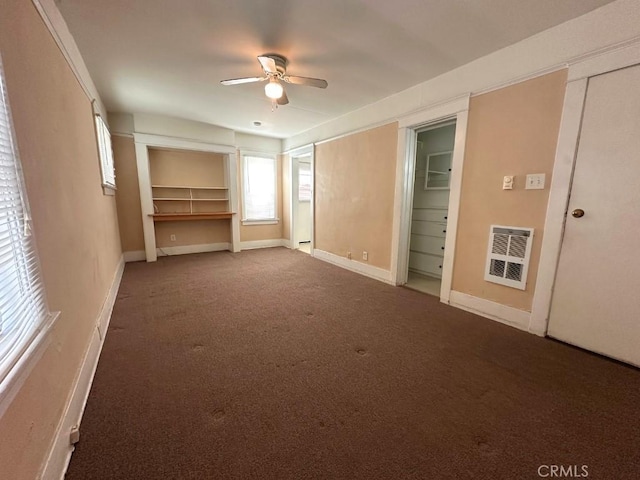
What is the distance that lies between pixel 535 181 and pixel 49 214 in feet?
10.7

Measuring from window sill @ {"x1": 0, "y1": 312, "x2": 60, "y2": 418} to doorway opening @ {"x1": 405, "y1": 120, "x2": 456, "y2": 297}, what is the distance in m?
3.35

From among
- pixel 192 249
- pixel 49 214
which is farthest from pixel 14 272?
pixel 192 249

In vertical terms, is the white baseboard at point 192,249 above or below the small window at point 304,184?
below

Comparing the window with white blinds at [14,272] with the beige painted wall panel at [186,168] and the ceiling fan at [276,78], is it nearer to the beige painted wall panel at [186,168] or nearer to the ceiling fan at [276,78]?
the ceiling fan at [276,78]

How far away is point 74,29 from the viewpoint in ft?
6.58

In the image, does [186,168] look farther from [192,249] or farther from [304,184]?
[304,184]

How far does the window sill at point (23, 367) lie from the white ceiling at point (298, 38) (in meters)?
2.08

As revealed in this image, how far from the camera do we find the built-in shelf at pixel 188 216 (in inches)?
177

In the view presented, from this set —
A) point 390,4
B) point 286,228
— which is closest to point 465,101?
point 390,4

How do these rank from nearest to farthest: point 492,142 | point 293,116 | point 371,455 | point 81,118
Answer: point 371,455, point 81,118, point 492,142, point 293,116

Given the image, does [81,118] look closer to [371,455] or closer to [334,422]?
[334,422]

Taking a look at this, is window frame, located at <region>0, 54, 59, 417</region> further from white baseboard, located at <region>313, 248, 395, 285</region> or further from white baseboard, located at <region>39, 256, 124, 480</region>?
white baseboard, located at <region>313, 248, 395, 285</region>

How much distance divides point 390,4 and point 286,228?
4568 mm

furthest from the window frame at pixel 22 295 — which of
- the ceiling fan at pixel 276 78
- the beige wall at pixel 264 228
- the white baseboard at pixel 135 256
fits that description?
the beige wall at pixel 264 228
